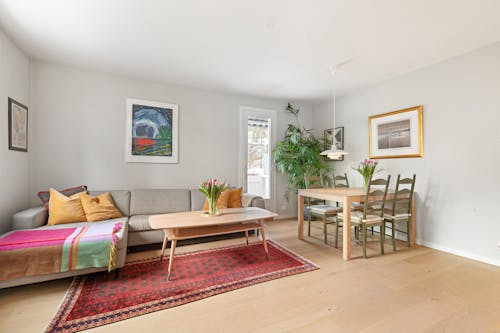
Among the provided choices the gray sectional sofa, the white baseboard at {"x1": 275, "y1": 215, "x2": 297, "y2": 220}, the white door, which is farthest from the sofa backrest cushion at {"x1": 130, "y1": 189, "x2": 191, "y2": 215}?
the white baseboard at {"x1": 275, "y1": 215, "x2": 297, "y2": 220}

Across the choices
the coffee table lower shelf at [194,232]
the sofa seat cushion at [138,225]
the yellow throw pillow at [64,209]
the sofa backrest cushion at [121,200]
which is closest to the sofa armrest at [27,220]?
the yellow throw pillow at [64,209]

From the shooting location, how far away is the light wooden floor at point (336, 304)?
1552 millimetres

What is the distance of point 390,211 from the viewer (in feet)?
10.3

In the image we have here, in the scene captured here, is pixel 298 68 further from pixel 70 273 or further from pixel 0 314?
pixel 0 314

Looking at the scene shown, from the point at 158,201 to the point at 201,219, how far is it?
1.27 meters

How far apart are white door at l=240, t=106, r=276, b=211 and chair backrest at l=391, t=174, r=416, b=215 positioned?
218cm

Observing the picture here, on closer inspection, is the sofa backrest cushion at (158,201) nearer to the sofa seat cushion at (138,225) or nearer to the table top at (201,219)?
the sofa seat cushion at (138,225)

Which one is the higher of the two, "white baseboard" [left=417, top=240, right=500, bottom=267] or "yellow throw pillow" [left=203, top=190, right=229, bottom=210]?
"yellow throw pillow" [left=203, top=190, right=229, bottom=210]

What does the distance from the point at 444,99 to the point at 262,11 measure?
103 inches

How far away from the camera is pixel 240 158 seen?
441 centimetres

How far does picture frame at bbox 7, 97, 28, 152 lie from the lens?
2582 millimetres

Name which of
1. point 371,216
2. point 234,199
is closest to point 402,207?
point 371,216

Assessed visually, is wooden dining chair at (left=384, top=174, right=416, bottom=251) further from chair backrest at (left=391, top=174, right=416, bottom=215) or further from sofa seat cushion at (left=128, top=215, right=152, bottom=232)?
sofa seat cushion at (left=128, top=215, right=152, bottom=232)

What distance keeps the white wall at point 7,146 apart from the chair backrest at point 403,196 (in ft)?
14.8
